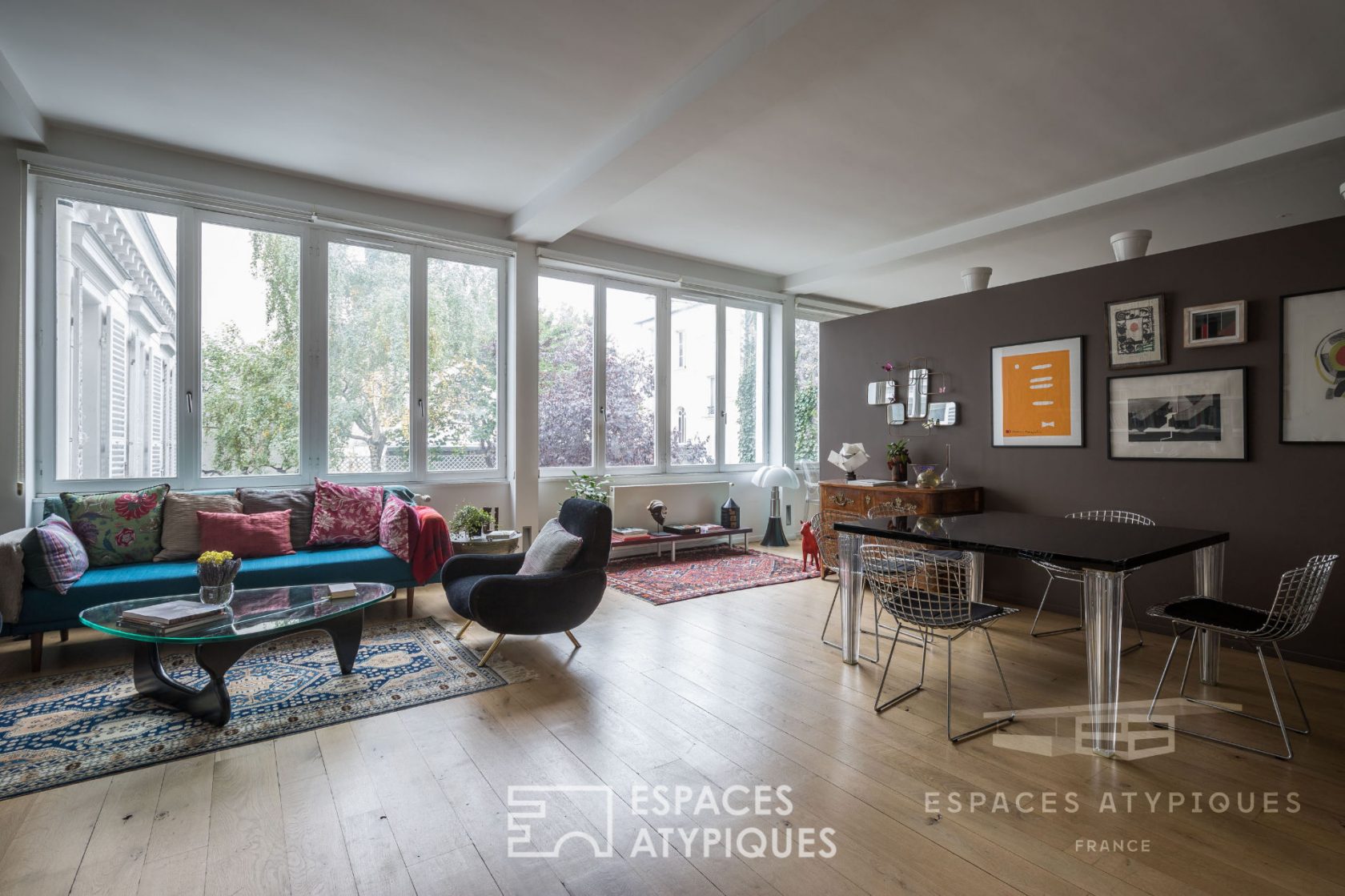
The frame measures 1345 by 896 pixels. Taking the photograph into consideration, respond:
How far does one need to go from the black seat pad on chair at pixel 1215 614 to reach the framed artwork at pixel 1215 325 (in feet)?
5.89

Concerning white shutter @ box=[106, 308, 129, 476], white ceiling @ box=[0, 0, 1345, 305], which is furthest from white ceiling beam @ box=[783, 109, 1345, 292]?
white shutter @ box=[106, 308, 129, 476]

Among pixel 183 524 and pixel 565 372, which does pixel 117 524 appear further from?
pixel 565 372

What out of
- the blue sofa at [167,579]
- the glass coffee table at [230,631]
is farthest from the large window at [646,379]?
the glass coffee table at [230,631]

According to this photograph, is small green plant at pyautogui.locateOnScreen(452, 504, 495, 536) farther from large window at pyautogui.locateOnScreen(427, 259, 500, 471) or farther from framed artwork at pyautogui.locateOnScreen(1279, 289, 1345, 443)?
framed artwork at pyautogui.locateOnScreen(1279, 289, 1345, 443)

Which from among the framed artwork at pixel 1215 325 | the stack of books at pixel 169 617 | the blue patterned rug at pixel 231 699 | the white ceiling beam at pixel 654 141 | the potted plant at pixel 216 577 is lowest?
the blue patterned rug at pixel 231 699

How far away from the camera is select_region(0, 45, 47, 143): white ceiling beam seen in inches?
140

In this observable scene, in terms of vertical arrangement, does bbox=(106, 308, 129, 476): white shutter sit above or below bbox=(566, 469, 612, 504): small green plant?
above

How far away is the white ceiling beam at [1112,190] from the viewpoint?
4.04 metres

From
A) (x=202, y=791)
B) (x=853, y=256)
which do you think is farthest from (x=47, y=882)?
(x=853, y=256)

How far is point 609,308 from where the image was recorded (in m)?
7.14

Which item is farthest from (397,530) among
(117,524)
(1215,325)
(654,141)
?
(1215,325)

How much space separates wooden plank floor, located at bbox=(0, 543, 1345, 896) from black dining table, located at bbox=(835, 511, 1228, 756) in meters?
0.24

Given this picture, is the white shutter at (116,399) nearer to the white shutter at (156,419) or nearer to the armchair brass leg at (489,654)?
the white shutter at (156,419)

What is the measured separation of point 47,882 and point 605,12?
3.81m
